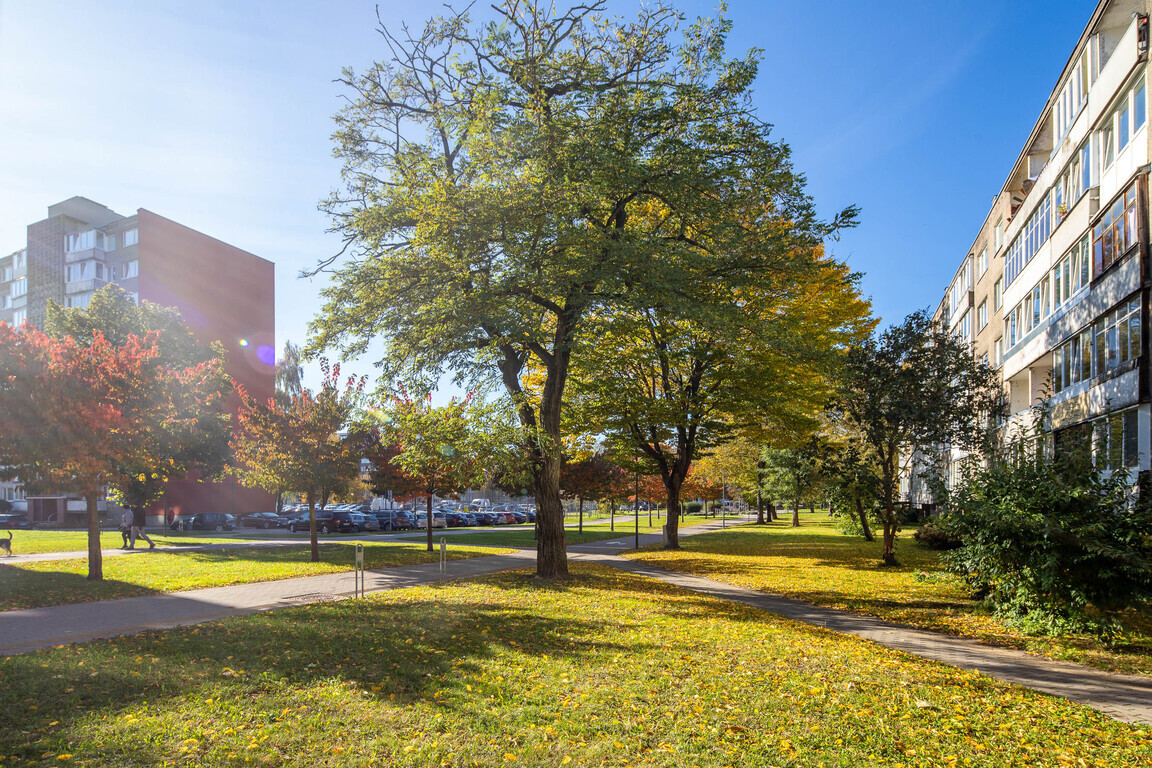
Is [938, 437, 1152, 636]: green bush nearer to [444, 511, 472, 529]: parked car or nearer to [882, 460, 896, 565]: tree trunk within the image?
[882, 460, 896, 565]: tree trunk

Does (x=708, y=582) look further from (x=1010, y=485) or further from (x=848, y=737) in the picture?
(x=848, y=737)

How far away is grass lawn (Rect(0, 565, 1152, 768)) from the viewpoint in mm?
4977

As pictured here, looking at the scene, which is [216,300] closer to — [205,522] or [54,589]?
[205,522]

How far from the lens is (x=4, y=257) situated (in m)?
71.2

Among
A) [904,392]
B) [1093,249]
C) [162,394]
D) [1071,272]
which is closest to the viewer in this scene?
[162,394]

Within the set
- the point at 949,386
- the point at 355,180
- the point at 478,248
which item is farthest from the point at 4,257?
Result: the point at 949,386

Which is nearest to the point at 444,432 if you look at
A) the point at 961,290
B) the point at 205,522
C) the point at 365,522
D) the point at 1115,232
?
the point at 1115,232

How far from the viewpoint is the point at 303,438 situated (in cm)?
1970

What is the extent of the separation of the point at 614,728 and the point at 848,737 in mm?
1835

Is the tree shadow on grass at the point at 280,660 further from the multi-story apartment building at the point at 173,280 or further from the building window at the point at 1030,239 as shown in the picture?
the multi-story apartment building at the point at 173,280

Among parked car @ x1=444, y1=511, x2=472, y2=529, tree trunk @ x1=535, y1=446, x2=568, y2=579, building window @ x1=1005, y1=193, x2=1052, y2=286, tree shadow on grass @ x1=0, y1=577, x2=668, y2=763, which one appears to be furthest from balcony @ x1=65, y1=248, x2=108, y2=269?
building window @ x1=1005, y1=193, x2=1052, y2=286

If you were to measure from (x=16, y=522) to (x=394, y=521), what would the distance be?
3055 cm

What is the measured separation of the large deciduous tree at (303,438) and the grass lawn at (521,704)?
35.4ft

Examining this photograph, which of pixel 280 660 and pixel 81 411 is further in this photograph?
pixel 81 411
